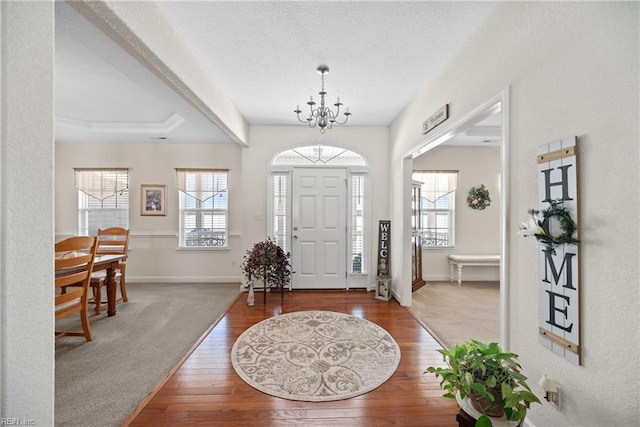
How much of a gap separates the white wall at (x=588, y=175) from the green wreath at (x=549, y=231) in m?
0.05

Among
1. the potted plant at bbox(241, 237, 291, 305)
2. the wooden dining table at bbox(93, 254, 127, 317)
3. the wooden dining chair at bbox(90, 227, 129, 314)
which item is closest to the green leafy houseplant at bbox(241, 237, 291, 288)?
the potted plant at bbox(241, 237, 291, 305)

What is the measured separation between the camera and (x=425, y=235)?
18.0ft

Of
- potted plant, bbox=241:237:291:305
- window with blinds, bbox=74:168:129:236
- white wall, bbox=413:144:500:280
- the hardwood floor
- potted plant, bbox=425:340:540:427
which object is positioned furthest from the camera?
white wall, bbox=413:144:500:280

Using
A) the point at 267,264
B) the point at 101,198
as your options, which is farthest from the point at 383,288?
the point at 101,198

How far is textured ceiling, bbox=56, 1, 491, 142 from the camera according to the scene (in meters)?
1.95

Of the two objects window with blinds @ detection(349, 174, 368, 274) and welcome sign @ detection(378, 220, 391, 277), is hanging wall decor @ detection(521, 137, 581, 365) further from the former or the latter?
window with blinds @ detection(349, 174, 368, 274)

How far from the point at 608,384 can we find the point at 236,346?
2661mm

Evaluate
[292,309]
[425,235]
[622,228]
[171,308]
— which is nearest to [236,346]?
[292,309]

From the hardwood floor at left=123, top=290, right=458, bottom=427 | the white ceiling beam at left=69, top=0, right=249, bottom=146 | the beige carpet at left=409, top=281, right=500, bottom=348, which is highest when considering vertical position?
the white ceiling beam at left=69, top=0, right=249, bottom=146

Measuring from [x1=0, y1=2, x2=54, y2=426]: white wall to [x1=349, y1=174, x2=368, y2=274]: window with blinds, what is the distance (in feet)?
13.0

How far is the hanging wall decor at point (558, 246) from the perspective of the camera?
4.28ft

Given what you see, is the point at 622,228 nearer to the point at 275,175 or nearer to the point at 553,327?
the point at 553,327

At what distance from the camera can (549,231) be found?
4.67 feet

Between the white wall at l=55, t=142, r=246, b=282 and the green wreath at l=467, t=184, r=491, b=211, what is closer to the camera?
the white wall at l=55, t=142, r=246, b=282
